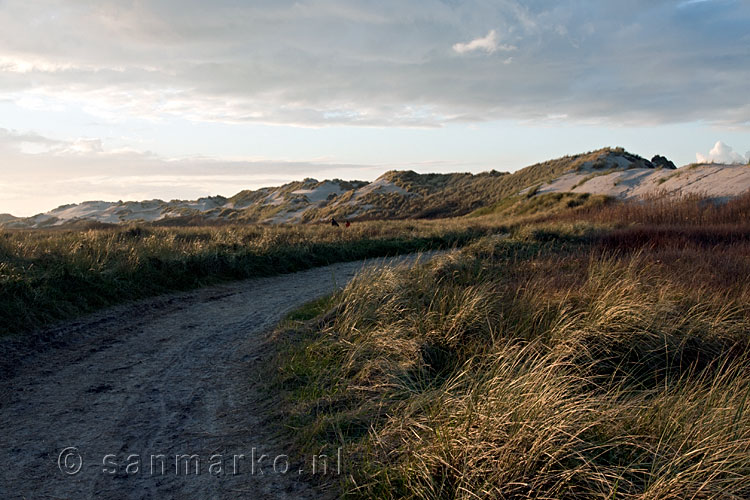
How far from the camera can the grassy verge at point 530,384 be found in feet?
9.82

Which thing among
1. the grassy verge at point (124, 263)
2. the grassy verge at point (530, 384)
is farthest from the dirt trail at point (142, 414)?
the grassy verge at point (124, 263)

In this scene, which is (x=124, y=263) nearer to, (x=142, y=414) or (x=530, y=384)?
(x=142, y=414)

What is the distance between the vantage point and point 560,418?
3.17 metres

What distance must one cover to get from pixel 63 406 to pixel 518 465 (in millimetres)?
4138

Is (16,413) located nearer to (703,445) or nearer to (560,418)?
(560,418)

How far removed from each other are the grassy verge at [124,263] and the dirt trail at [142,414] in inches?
25.5

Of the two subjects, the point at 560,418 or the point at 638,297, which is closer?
the point at 560,418

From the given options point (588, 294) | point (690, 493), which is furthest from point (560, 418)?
point (588, 294)

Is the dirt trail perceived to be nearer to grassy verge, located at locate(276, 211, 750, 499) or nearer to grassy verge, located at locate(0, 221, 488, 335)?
grassy verge, located at locate(276, 211, 750, 499)

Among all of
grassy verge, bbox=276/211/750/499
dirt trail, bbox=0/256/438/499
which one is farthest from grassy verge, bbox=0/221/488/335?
grassy verge, bbox=276/211/750/499

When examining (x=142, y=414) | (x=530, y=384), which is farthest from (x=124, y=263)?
(x=530, y=384)

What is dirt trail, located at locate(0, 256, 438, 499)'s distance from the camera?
3.44 metres

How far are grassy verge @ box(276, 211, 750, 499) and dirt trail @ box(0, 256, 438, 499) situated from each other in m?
0.47

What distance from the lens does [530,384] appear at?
11.7ft
